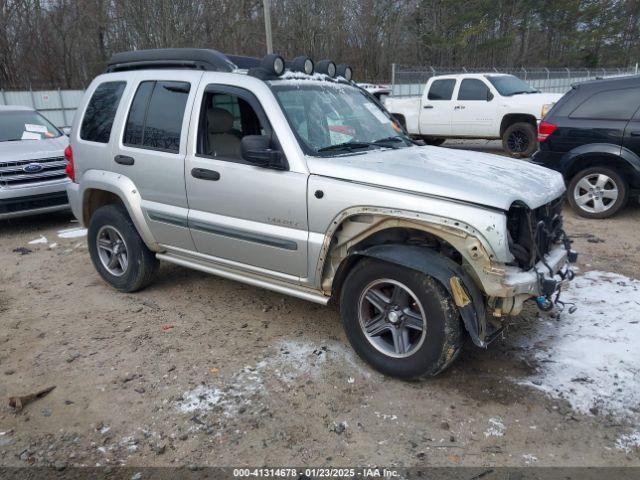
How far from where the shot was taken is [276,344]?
396 cm

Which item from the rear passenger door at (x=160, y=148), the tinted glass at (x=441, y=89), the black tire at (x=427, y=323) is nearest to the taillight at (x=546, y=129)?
the black tire at (x=427, y=323)

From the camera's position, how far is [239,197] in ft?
12.7

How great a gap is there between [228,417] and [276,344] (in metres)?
0.92

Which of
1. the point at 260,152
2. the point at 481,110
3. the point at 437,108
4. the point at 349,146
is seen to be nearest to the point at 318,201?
the point at 260,152

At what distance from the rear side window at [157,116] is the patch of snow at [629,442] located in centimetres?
362

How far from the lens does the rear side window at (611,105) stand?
6637 millimetres

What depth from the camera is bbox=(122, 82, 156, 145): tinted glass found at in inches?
177

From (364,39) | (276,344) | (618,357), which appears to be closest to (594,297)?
(618,357)

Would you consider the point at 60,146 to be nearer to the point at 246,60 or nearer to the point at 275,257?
the point at 246,60

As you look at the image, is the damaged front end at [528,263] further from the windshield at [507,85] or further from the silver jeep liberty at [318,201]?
the windshield at [507,85]

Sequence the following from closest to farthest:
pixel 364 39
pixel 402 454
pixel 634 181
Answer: pixel 402 454 → pixel 634 181 → pixel 364 39

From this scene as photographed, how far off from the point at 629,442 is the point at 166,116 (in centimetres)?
397

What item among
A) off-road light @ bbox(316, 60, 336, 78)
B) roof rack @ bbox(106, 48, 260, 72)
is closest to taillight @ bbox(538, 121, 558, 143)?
off-road light @ bbox(316, 60, 336, 78)

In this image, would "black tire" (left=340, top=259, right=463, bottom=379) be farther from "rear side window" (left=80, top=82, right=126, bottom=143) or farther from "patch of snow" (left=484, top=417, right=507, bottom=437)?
"rear side window" (left=80, top=82, right=126, bottom=143)
